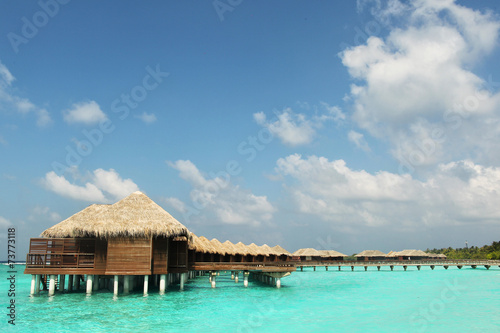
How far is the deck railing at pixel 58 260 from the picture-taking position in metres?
20.5

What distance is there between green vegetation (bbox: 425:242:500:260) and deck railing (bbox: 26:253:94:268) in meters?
71.4

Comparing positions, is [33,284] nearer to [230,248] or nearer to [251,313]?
[251,313]

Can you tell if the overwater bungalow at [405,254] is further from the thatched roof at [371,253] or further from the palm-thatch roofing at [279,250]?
the palm-thatch roofing at [279,250]

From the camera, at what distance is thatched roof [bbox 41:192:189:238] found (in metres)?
20.0

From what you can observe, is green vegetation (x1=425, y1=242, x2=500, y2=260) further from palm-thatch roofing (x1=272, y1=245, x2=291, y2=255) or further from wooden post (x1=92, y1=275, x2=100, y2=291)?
wooden post (x1=92, y1=275, x2=100, y2=291)

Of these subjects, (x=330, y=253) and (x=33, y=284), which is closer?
(x=33, y=284)

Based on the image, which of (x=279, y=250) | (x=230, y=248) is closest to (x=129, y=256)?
(x=230, y=248)

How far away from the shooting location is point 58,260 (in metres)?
20.8

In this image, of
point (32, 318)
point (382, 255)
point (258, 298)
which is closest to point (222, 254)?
point (258, 298)

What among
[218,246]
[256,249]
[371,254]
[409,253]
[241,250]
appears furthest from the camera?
[371,254]

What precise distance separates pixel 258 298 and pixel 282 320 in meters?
6.45

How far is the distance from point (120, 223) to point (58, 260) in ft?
13.5

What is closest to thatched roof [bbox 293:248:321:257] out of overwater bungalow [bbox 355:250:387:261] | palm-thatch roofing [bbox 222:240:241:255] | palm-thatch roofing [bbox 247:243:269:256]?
overwater bungalow [bbox 355:250:387:261]

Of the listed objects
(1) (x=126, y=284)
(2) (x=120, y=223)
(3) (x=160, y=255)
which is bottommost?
(1) (x=126, y=284)
